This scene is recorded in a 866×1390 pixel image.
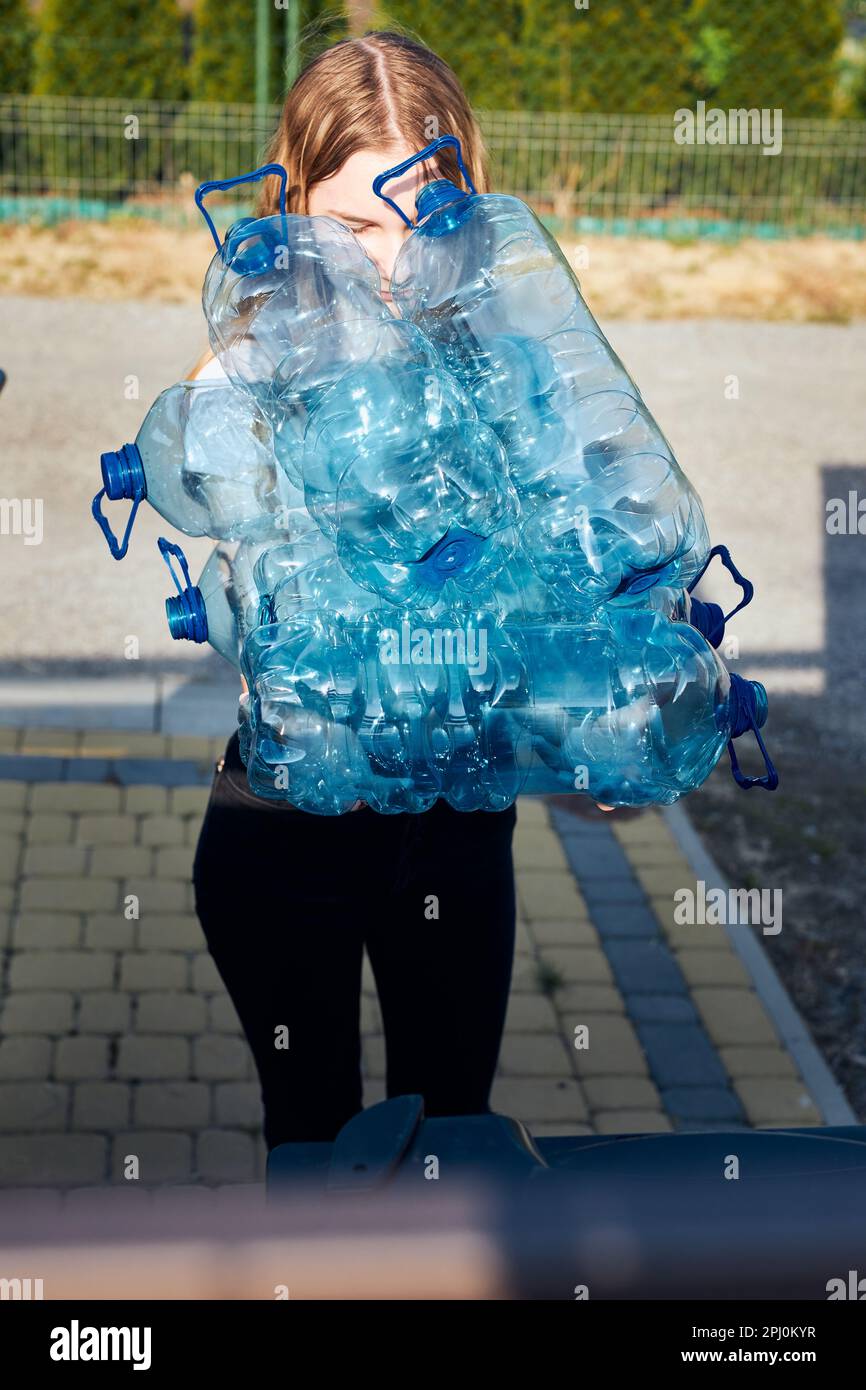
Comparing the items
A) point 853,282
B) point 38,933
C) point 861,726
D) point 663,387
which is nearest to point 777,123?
point 853,282

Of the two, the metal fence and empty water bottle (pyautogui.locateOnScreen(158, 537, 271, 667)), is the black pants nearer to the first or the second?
empty water bottle (pyautogui.locateOnScreen(158, 537, 271, 667))

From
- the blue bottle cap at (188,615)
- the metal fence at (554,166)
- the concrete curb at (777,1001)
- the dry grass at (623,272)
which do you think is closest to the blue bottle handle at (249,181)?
the blue bottle cap at (188,615)

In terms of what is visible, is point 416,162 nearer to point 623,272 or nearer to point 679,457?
point 679,457

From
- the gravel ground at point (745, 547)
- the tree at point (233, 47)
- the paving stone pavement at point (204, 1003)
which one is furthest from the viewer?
the tree at point (233, 47)

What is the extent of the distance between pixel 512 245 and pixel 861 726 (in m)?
3.89

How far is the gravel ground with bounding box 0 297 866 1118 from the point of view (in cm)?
462

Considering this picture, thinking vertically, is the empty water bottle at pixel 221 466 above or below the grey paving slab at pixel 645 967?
above

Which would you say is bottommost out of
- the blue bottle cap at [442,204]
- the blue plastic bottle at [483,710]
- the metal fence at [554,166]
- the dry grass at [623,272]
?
the blue plastic bottle at [483,710]

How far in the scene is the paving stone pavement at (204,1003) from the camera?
3.44 meters

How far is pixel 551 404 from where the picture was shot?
78.9 inches

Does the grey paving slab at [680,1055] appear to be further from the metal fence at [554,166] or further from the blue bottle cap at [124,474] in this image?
the metal fence at [554,166]

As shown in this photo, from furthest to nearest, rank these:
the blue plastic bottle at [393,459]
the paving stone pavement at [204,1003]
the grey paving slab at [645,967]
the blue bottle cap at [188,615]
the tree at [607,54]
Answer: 1. the tree at [607,54]
2. the grey paving slab at [645,967]
3. the paving stone pavement at [204,1003]
4. the blue bottle cap at [188,615]
5. the blue plastic bottle at [393,459]

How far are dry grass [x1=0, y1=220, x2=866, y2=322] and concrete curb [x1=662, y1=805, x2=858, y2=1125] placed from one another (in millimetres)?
6695

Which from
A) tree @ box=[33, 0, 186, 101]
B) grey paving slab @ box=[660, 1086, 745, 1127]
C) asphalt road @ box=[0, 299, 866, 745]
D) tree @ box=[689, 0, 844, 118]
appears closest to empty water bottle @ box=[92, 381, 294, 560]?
grey paving slab @ box=[660, 1086, 745, 1127]
